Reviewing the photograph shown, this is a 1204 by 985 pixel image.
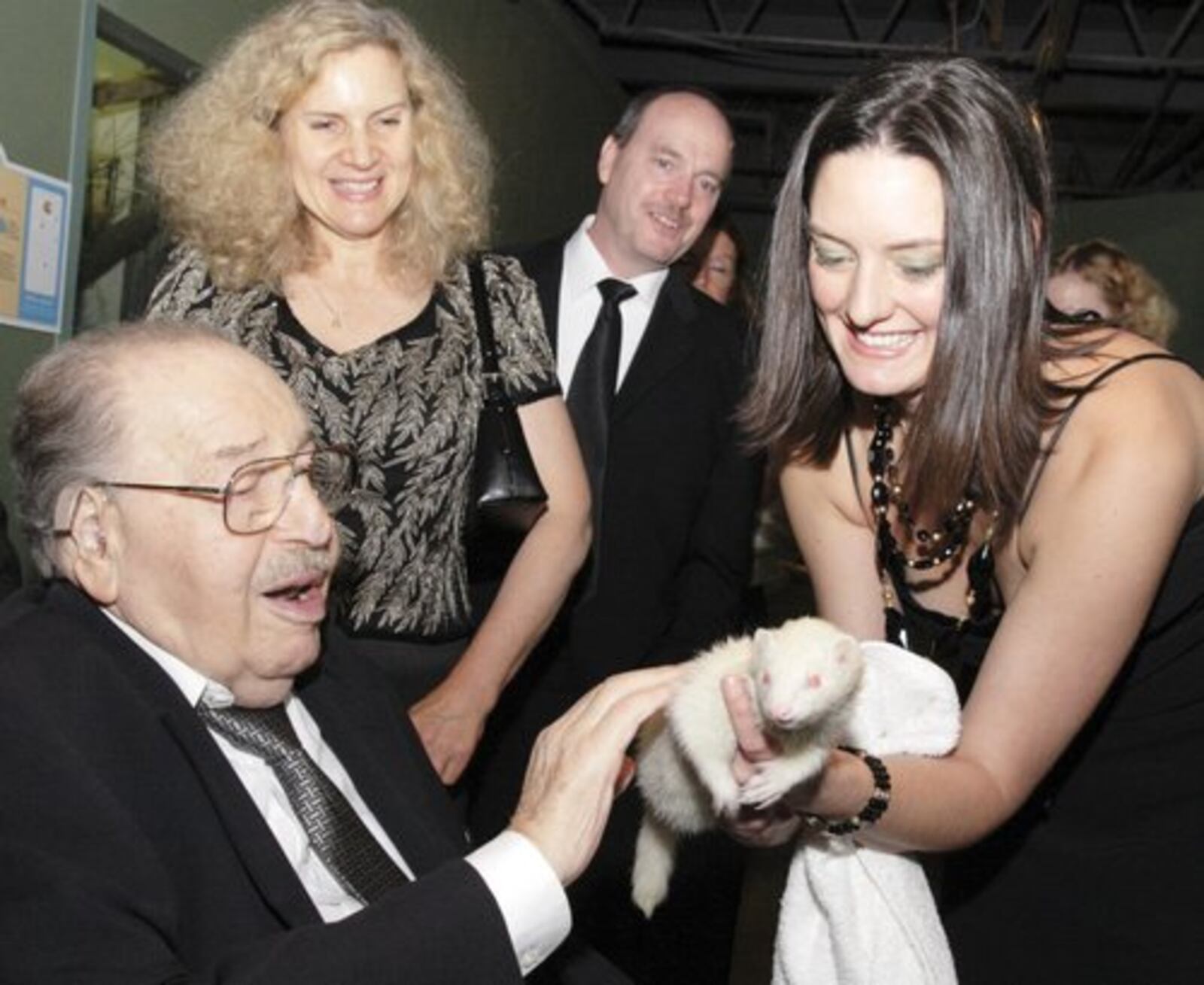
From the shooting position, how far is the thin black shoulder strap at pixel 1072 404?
1866mm

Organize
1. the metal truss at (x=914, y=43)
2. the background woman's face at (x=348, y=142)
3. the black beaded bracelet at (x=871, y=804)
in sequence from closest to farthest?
the black beaded bracelet at (x=871, y=804) → the background woman's face at (x=348, y=142) → the metal truss at (x=914, y=43)

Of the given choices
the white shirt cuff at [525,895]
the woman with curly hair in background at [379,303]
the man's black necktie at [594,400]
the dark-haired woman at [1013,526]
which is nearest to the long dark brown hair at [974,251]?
the dark-haired woman at [1013,526]

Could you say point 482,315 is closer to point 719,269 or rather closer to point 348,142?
point 348,142

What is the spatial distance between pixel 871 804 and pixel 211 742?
781 mm

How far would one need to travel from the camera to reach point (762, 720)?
1.69 m

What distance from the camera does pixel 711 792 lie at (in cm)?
191

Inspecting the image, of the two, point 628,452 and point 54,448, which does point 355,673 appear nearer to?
point 54,448

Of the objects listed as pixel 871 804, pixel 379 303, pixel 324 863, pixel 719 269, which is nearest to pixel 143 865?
pixel 324 863

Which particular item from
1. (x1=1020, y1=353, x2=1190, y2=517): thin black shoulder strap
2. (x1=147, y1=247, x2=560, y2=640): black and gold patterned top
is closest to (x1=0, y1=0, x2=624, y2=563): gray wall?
(x1=147, y1=247, x2=560, y2=640): black and gold patterned top

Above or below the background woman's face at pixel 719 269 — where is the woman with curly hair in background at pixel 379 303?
below

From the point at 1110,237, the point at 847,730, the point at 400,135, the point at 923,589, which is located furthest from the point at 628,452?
the point at 1110,237

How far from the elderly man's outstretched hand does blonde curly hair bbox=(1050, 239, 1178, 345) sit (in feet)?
10.4

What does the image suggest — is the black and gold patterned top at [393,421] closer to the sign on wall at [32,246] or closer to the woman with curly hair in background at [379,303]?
the woman with curly hair in background at [379,303]

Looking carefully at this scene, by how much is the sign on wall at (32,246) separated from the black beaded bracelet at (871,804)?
238 centimetres
